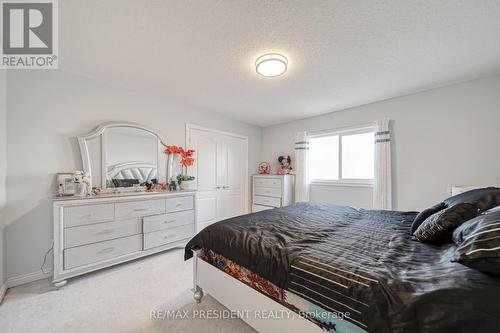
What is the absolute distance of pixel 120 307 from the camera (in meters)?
A: 1.65

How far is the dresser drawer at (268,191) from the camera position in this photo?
410cm

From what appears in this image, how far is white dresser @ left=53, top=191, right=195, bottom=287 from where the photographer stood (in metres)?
1.94

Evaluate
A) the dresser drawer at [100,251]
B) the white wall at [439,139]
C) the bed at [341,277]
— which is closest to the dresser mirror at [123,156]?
the dresser drawer at [100,251]

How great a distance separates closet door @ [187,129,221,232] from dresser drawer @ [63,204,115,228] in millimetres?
1500

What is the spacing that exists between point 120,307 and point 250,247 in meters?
1.36

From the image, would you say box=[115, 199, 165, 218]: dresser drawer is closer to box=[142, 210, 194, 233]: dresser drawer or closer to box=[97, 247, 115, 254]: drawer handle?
box=[142, 210, 194, 233]: dresser drawer

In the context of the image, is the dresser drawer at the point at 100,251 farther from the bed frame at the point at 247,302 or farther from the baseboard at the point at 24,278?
the bed frame at the point at 247,302

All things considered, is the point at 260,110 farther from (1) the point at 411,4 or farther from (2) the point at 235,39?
A: (1) the point at 411,4

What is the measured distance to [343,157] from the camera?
3.68 meters

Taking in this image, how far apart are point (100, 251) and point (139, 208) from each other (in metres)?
0.59

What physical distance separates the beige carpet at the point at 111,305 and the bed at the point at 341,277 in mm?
251

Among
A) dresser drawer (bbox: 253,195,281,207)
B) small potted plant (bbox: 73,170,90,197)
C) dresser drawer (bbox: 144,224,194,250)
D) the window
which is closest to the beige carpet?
dresser drawer (bbox: 144,224,194,250)

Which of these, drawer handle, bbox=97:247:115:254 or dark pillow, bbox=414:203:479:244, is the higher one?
dark pillow, bbox=414:203:479:244

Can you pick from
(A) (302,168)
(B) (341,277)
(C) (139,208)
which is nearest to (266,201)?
(A) (302,168)
